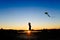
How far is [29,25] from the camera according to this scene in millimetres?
97875

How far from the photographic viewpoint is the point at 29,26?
97688mm

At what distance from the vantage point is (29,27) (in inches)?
3834

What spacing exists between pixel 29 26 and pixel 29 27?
2.20 feet

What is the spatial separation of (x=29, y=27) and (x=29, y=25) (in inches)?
50.9

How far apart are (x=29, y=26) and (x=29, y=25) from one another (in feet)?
2.06
